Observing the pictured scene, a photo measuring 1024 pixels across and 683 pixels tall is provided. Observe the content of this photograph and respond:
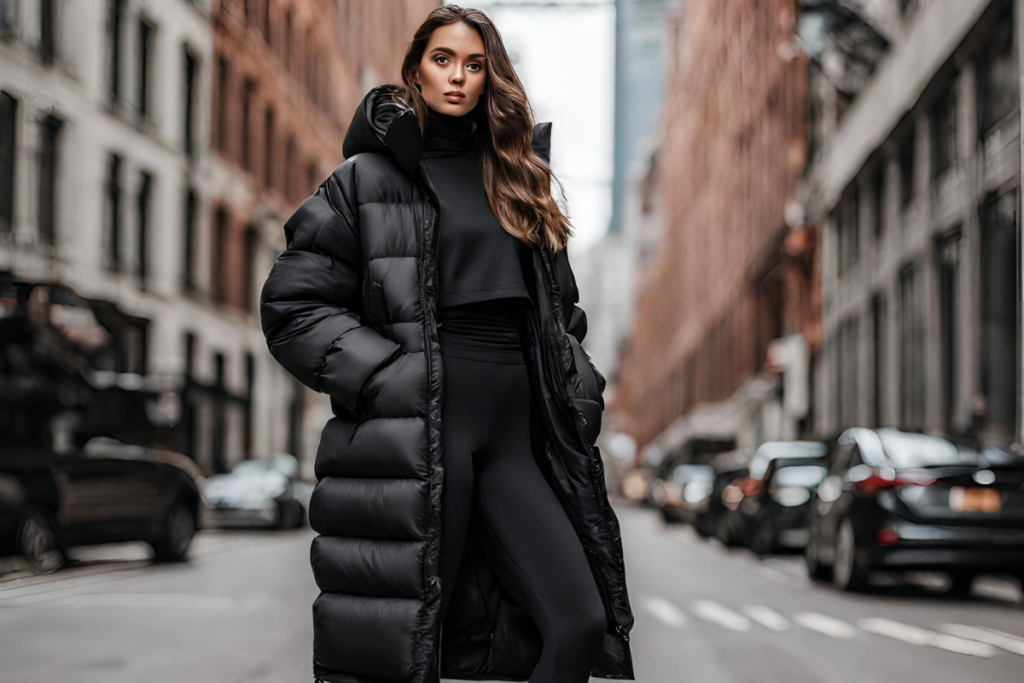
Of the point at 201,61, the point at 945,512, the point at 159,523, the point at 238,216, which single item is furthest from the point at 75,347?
the point at 238,216

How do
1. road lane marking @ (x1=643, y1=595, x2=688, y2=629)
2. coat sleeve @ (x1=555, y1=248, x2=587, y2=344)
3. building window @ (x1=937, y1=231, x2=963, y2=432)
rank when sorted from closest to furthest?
1. coat sleeve @ (x1=555, y1=248, x2=587, y2=344)
2. road lane marking @ (x1=643, y1=595, x2=688, y2=629)
3. building window @ (x1=937, y1=231, x2=963, y2=432)

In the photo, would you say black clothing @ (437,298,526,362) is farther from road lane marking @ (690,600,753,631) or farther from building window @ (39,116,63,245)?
building window @ (39,116,63,245)

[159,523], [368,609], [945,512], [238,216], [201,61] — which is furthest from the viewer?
[238,216]

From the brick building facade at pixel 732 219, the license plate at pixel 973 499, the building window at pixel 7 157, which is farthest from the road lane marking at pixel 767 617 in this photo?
the brick building facade at pixel 732 219

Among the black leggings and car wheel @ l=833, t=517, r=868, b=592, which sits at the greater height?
the black leggings

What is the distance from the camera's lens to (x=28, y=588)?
11492mm

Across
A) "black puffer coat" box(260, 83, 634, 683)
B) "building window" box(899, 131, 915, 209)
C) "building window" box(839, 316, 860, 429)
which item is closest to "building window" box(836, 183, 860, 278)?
"building window" box(839, 316, 860, 429)

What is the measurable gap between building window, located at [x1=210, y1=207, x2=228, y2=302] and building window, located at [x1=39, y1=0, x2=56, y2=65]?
1351cm

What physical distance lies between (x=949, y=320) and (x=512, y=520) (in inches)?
823

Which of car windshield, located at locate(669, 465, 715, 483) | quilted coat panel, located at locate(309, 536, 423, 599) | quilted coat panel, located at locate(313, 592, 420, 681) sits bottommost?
car windshield, located at locate(669, 465, 715, 483)

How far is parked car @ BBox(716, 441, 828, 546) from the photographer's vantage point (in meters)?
18.3

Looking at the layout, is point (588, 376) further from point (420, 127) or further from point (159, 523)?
point (159, 523)

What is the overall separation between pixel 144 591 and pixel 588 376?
872 cm

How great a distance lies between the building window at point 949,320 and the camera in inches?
872
